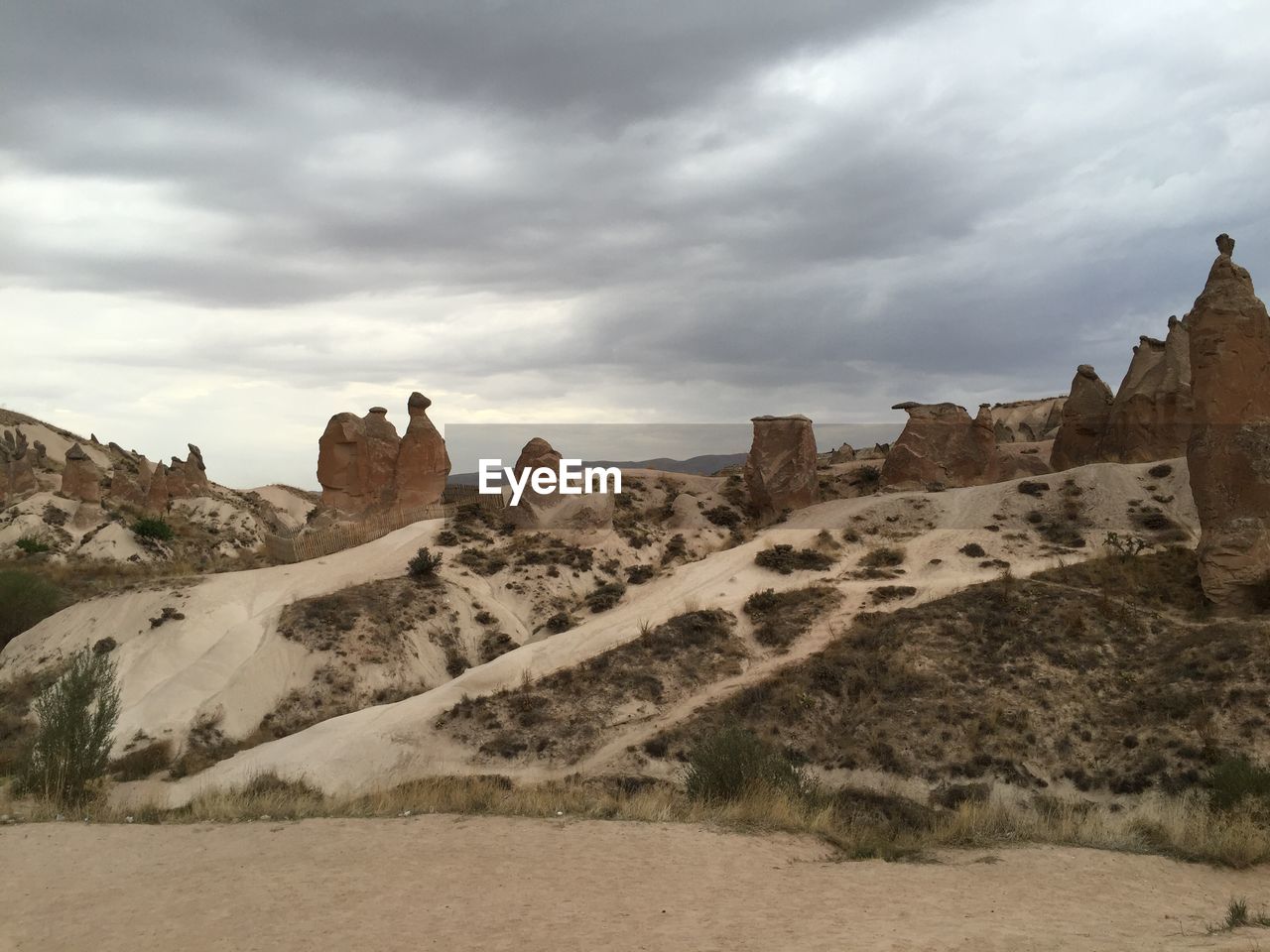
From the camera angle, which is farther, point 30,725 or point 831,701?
point 30,725

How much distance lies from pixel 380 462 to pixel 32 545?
489 inches

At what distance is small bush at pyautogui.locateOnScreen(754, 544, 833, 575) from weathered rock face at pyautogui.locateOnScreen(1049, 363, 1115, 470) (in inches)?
A: 493

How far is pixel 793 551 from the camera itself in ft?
87.5

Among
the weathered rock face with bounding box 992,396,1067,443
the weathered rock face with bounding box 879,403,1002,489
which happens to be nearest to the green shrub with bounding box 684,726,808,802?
the weathered rock face with bounding box 879,403,1002,489

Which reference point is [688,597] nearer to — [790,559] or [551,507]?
[790,559]

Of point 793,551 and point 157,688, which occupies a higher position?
point 793,551

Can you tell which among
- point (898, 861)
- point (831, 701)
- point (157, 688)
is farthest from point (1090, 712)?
point (157, 688)

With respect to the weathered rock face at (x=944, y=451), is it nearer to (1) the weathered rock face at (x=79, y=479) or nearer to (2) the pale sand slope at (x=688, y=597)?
(2) the pale sand slope at (x=688, y=597)

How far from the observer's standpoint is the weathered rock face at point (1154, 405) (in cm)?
2881

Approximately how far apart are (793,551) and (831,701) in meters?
8.87

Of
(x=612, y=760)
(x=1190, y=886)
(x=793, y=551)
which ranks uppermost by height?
(x=793, y=551)

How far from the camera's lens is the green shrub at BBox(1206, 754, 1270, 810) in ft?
38.3

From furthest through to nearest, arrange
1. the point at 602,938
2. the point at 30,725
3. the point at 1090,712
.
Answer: the point at 30,725, the point at 1090,712, the point at 602,938

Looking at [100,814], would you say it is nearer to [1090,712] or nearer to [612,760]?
[612,760]
